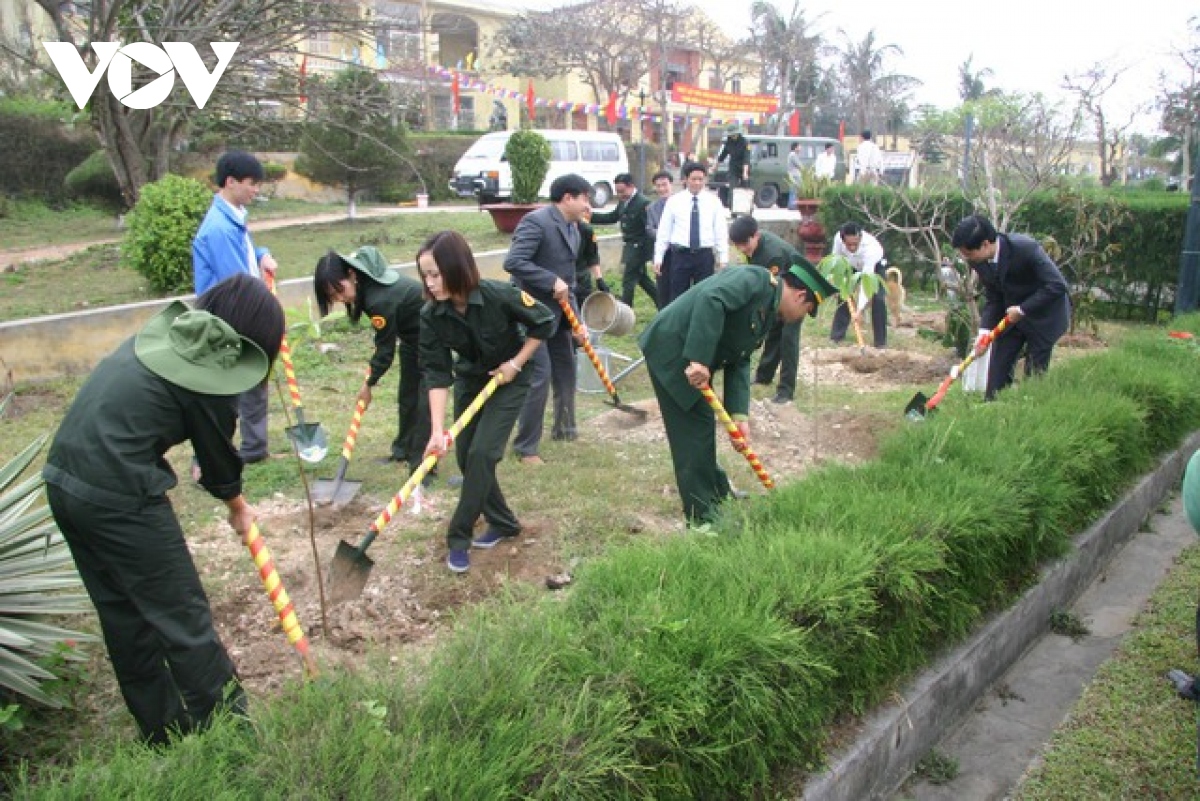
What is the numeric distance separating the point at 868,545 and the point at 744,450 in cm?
123

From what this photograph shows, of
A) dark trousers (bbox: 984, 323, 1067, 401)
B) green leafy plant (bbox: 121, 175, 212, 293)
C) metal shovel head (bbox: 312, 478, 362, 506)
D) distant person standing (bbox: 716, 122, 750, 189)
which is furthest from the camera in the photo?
distant person standing (bbox: 716, 122, 750, 189)

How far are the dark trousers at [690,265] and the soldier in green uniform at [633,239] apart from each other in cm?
85

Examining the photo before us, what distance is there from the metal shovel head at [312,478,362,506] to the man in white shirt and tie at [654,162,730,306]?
170 inches

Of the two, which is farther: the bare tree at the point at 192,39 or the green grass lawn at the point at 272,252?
the bare tree at the point at 192,39

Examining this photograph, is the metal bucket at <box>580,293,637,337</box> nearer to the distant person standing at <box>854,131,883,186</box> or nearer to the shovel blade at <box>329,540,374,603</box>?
the shovel blade at <box>329,540,374,603</box>

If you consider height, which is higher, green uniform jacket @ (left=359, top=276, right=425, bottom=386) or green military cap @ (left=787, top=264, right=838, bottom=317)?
green military cap @ (left=787, top=264, right=838, bottom=317)

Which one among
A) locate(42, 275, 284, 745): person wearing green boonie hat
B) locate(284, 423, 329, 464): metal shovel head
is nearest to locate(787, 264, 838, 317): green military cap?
locate(42, 275, 284, 745): person wearing green boonie hat

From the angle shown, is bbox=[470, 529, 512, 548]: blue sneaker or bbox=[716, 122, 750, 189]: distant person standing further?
bbox=[716, 122, 750, 189]: distant person standing

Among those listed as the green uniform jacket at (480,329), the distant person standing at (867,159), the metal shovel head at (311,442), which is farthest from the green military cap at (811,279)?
the distant person standing at (867,159)

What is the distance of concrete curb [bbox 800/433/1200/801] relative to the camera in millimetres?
2820

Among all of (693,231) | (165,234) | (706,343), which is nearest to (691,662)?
(706,343)

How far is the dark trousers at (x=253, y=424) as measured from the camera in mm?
5465

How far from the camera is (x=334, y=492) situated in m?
5.11

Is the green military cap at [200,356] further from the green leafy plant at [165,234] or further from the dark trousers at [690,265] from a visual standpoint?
the green leafy plant at [165,234]
